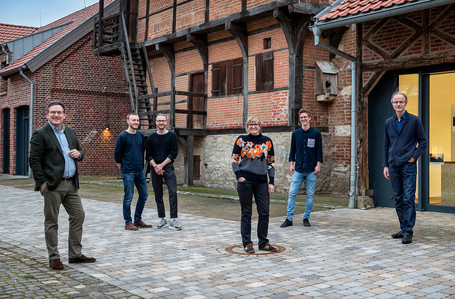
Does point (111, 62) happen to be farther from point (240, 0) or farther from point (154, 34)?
point (240, 0)

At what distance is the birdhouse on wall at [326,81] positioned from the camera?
44.8 feet

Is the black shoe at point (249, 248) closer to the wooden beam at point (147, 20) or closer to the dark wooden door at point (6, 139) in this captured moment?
the wooden beam at point (147, 20)

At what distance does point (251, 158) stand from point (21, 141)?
19567 mm

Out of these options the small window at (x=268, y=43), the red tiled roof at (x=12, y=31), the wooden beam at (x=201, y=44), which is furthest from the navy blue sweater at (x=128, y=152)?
the red tiled roof at (x=12, y=31)

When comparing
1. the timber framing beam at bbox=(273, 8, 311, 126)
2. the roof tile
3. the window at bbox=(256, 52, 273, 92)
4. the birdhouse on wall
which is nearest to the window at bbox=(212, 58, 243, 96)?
the window at bbox=(256, 52, 273, 92)

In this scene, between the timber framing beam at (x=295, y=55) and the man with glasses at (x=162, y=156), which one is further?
the timber framing beam at (x=295, y=55)

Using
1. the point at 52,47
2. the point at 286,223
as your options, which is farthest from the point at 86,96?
the point at 286,223

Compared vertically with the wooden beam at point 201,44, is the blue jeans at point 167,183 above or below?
below

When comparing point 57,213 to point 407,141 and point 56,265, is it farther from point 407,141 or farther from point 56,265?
point 407,141

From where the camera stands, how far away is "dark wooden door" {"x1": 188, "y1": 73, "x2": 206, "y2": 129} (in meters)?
17.4

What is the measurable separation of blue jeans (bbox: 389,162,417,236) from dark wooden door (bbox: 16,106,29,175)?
19174 mm

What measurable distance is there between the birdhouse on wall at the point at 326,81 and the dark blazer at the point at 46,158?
9.10m

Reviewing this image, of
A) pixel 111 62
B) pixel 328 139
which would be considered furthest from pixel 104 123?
pixel 328 139

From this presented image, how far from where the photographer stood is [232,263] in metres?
5.75
